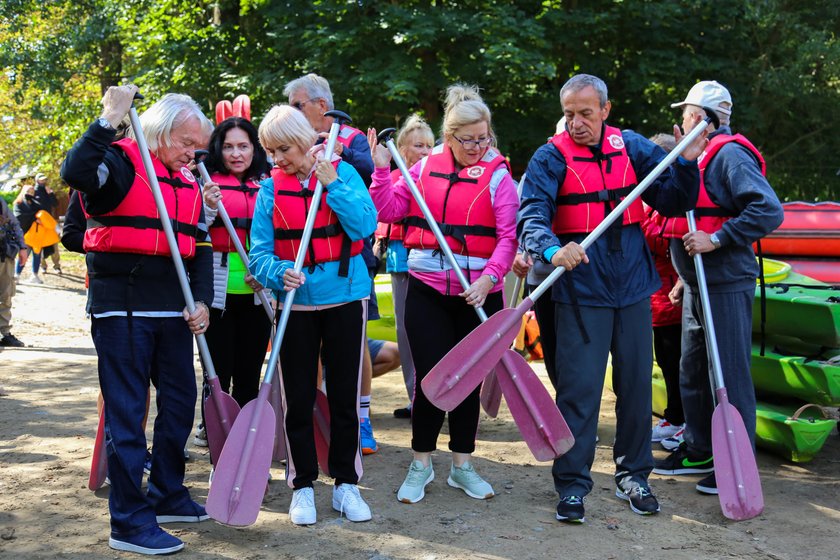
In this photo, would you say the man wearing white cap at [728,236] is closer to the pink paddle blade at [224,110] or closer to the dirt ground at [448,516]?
the dirt ground at [448,516]

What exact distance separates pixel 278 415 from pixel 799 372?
9.32 ft

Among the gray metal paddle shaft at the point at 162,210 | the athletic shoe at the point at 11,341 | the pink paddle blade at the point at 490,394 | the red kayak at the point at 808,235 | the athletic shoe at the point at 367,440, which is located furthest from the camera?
the athletic shoe at the point at 11,341

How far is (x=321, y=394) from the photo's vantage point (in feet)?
14.1

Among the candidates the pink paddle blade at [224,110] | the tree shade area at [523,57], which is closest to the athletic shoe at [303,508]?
the pink paddle blade at [224,110]

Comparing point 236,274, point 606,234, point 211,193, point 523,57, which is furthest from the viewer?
point 523,57

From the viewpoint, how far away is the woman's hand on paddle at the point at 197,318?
3.85m

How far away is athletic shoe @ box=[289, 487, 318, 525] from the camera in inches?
157

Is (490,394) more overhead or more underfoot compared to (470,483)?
more overhead

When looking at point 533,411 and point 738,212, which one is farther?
point 738,212

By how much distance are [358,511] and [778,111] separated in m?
14.5

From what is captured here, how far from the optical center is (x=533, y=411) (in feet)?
13.6

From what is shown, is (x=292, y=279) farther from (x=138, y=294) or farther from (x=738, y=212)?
(x=738, y=212)

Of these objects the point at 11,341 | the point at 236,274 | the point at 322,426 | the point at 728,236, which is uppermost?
the point at 728,236

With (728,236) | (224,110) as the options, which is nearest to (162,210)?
(224,110)
